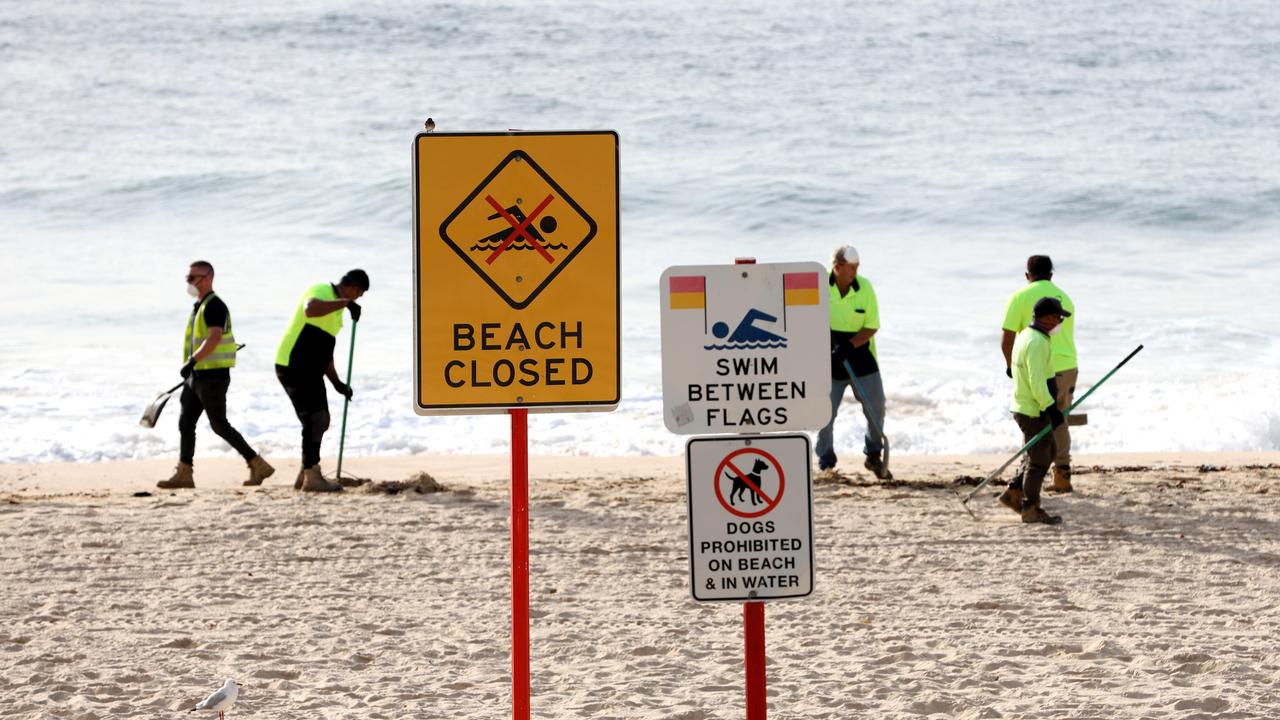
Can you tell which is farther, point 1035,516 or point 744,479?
point 1035,516

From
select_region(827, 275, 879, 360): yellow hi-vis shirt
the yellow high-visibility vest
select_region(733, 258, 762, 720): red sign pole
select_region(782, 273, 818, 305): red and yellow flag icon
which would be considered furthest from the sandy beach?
select_region(782, 273, 818, 305): red and yellow flag icon

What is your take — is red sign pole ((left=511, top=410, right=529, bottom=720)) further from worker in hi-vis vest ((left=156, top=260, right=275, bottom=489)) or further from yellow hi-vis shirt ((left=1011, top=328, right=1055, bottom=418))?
worker in hi-vis vest ((left=156, top=260, right=275, bottom=489))

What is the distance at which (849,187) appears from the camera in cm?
3406

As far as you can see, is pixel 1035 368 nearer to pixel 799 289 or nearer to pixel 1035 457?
pixel 1035 457

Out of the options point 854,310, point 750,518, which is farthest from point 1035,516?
point 750,518

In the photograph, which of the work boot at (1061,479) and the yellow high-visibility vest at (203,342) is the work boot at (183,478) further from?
the work boot at (1061,479)

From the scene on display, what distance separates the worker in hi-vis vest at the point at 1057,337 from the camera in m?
10.0

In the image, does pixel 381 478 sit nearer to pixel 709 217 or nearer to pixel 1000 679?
pixel 1000 679

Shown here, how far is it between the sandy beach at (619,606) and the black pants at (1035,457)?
0.69 feet

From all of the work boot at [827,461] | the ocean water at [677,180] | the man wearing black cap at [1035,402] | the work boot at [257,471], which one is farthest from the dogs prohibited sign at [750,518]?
the ocean water at [677,180]

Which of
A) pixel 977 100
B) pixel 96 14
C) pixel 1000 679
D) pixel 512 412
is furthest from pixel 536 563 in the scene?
pixel 96 14

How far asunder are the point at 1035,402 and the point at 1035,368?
308 mm

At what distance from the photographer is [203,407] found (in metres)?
10.7

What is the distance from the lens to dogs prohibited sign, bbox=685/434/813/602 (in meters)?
3.87
